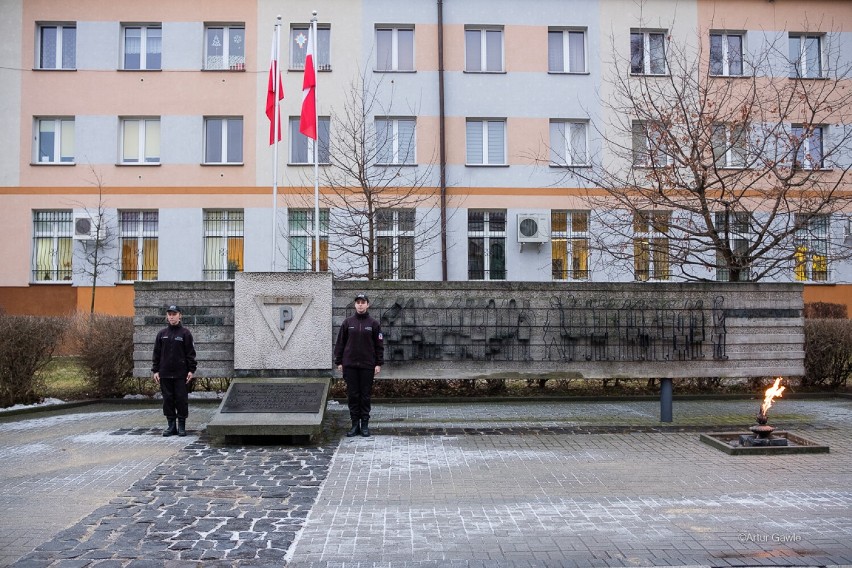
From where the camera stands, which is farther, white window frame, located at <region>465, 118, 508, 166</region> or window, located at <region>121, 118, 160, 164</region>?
white window frame, located at <region>465, 118, 508, 166</region>

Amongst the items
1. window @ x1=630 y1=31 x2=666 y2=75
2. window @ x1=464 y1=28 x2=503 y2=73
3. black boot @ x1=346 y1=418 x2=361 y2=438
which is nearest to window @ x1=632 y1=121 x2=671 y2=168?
black boot @ x1=346 y1=418 x2=361 y2=438

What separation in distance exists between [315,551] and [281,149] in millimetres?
19467

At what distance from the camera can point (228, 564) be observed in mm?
5207

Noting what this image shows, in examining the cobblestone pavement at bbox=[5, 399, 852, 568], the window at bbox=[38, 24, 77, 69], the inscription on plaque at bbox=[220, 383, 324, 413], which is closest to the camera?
the cobblestone pavement at bbox=[5, 399, 852, 568]

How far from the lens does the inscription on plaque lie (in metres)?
9.98

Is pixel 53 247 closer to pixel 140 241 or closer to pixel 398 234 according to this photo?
pixel 140 241

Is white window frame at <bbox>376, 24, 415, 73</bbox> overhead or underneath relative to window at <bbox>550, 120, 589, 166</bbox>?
overhead

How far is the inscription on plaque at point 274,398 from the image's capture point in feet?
32.8

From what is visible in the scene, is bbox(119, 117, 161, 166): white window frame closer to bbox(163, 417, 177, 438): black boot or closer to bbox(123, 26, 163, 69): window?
bbox(123, 26, 163, 69): window

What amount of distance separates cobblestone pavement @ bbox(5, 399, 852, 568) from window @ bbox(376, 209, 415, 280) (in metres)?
8.39

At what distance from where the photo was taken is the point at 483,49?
24.2m

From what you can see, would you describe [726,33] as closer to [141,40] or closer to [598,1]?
[598,1]

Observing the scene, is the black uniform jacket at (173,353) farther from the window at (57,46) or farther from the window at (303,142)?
the window at (57,46)

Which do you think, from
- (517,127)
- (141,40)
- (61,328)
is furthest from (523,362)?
(141,40)
